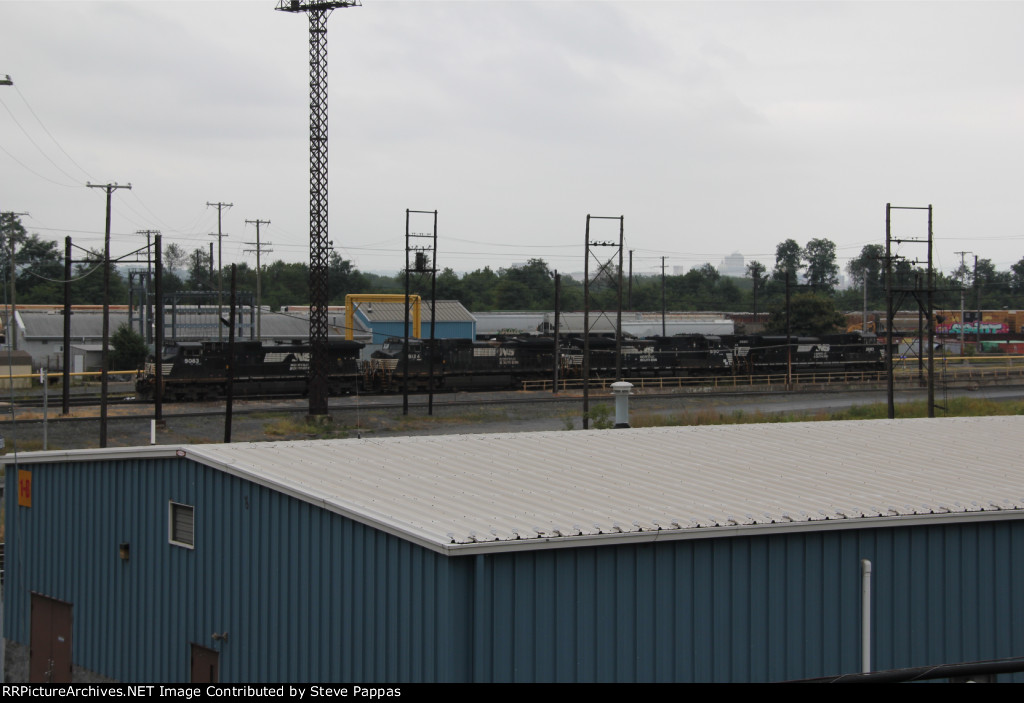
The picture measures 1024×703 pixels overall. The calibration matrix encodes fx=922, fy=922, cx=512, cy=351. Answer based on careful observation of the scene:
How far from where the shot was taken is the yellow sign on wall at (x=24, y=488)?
14.9m

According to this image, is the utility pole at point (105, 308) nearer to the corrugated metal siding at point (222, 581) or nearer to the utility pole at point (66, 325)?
the utility pole at point (66, 325)

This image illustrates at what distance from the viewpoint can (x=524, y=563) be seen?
362 inches

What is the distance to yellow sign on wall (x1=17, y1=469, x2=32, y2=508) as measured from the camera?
48.9 feet

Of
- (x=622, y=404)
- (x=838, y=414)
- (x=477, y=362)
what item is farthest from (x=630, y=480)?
(x=477, y=362)

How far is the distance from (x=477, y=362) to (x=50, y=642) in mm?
43285

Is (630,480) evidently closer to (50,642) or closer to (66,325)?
(50,642)

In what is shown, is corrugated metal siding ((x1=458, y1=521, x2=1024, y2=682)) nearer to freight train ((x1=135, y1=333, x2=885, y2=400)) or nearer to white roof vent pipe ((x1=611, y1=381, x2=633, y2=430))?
white roof vent pipe ((x1=611, y1=381, x2=633, y2=430))

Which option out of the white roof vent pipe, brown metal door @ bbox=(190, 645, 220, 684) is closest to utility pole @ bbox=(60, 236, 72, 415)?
the white roof vent pipe

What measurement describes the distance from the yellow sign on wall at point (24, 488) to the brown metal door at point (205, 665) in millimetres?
4786

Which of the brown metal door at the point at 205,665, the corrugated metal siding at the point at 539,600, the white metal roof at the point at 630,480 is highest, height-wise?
the white metal roof at the point at 630,480

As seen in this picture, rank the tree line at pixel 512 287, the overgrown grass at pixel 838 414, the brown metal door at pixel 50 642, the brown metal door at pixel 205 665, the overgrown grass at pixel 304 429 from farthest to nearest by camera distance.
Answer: the tree line at pixel 512 287 < the overgrown grass at pixel 838 414 < the overgrown grass at pixel 304 429 < the brown metal door at pixel 50 642 < the brown metal door at pixel 205 665

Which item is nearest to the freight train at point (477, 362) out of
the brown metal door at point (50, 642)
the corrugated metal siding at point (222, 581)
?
the brown metal door at point (50, 642)

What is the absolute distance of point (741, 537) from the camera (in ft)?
32.8

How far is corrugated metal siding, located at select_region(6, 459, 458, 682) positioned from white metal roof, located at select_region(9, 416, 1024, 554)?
1.21 ft
